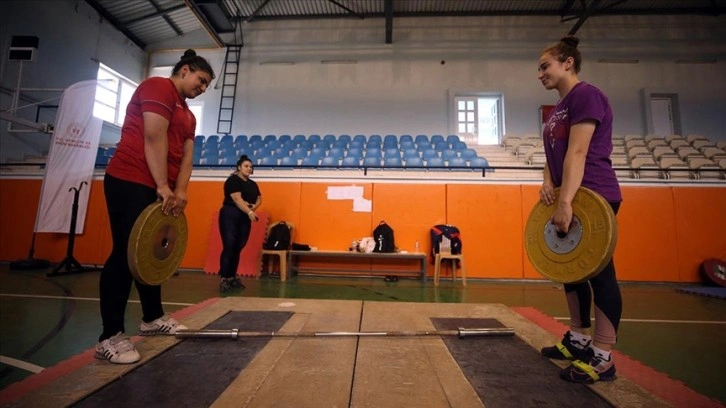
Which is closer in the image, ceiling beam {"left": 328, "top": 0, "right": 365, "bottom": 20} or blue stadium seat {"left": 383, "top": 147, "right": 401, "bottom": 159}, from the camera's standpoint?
blue stadium seat {"left": 383, "top": 147, "right": 401, "bottom": 159}

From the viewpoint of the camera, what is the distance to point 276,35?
35.6 feet

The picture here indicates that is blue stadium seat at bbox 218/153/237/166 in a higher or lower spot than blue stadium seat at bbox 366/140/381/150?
lower

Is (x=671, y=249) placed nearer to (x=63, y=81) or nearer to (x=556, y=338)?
(x=556, y=338)

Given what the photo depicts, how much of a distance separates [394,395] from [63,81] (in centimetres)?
1201

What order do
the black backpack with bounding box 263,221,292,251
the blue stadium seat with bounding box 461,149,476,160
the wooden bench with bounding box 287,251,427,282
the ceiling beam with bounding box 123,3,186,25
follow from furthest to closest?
the ceiling beam with bounding box 123,3,186,25 → the blue stadium seat with bounding box 461,149,476,160 → the wooden bench with bounding box 287,251,427,282 → the black backpack with bounding box 263,221,292,251

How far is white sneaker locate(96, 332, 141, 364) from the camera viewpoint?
139 centimetres

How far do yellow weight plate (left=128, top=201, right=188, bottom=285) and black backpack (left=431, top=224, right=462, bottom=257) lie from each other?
360cm

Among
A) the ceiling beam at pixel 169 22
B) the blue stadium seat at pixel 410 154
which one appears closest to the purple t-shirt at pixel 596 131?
the blue stadium seat at pixel 410 154

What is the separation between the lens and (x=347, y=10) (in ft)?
33.3

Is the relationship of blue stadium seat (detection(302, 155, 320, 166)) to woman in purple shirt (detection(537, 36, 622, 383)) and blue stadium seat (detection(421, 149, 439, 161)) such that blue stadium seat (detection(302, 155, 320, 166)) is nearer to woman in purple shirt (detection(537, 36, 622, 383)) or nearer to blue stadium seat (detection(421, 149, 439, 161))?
blue stadium seat (detection(421, 149, 439, 161))

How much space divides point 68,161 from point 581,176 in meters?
7.14

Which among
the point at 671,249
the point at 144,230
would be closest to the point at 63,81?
the point at 144,230

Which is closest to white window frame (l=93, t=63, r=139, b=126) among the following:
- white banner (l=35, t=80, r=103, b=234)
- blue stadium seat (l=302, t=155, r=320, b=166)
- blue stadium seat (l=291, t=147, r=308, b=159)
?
white banner (l=35, t=80, r=103, b=234)

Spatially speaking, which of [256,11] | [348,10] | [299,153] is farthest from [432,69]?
[256,11]
